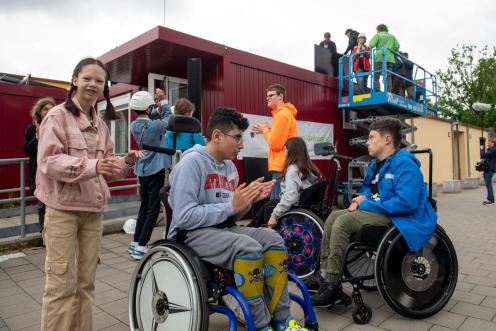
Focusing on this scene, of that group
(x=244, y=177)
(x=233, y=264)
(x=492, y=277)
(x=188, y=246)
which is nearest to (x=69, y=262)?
(x=188, y=246)

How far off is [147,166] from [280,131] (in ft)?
5.43

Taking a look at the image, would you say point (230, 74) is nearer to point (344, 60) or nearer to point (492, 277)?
point (344, 60)

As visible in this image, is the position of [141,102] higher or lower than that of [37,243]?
higher

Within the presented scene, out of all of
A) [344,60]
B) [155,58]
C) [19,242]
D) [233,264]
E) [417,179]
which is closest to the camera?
[233,264]

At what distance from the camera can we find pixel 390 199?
2771 millimetres

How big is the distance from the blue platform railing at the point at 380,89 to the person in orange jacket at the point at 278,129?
4152 mm

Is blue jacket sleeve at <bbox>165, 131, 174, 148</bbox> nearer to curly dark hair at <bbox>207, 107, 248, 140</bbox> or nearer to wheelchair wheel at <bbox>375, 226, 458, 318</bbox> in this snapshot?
curly dark hair at <bbox>207, 107, 248, 140</bbox>

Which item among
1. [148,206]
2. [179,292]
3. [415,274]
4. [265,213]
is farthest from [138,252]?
[415,274]

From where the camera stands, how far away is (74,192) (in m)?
1.96

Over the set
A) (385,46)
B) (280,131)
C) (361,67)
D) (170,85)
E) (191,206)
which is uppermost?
(385,46)

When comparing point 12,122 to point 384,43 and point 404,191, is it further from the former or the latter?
point 404,191

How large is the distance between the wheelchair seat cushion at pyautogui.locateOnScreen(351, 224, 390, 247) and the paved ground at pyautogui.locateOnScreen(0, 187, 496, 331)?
0.56 m

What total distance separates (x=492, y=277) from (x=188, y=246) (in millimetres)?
3213

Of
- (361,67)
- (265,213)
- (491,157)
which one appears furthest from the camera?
(491,157)
